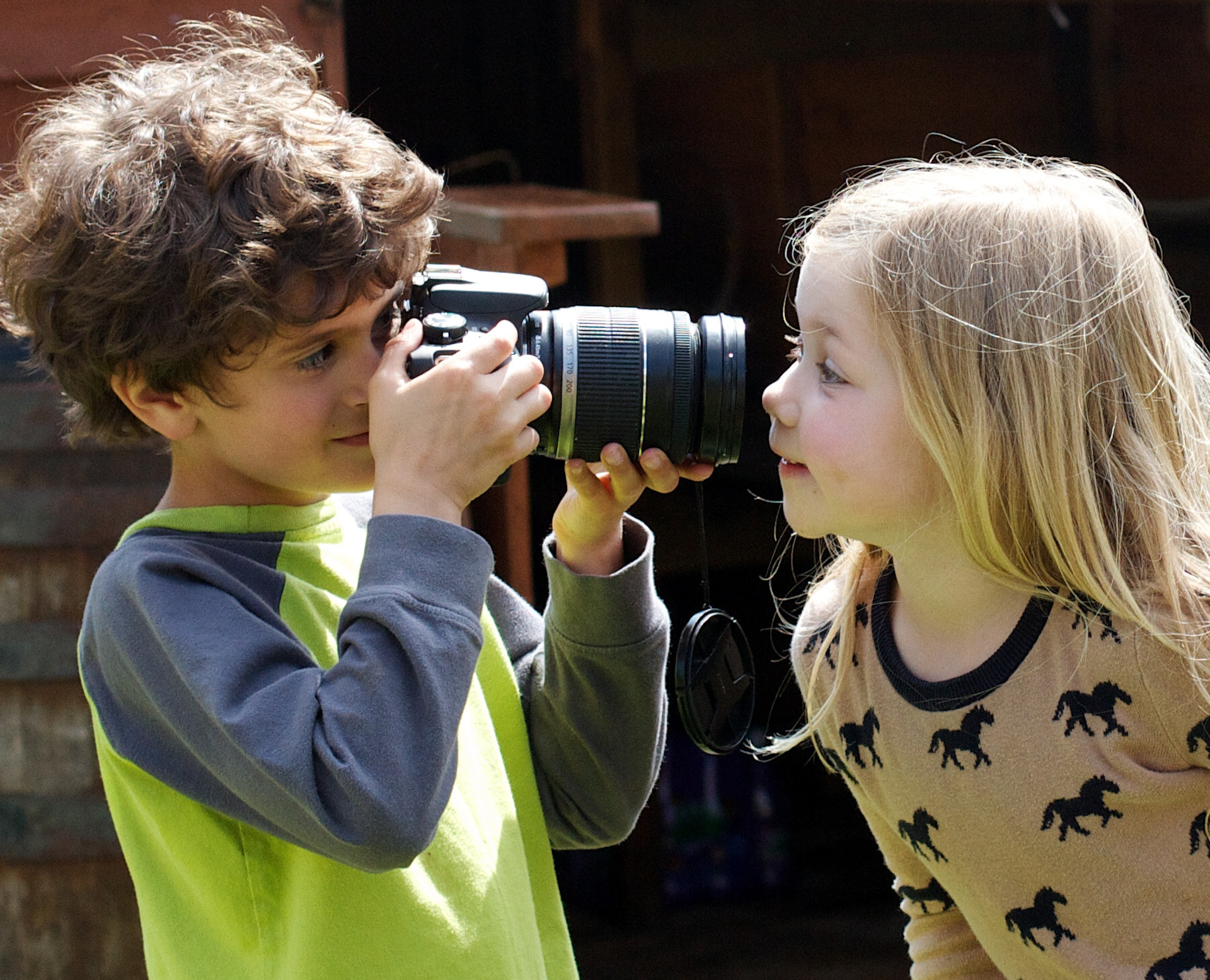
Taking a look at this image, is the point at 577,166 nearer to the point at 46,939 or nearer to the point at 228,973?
the point at 46,939

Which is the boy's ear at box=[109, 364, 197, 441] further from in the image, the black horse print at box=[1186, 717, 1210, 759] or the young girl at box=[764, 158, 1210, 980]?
the black horse print at box=[1186, 717, 1210, 759]

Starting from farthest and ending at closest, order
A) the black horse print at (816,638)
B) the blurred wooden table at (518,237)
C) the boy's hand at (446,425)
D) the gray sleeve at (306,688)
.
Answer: the blurred wooden table at (518,237) < the black horse print at (816,638) < the boy's hand at (446,425) < the gray sleeve at (306,688)

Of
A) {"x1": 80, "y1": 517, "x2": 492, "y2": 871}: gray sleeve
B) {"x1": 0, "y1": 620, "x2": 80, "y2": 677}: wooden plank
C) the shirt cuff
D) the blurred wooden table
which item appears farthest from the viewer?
the blurred wooden table

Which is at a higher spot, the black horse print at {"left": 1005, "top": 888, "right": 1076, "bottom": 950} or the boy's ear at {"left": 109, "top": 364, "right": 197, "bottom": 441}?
the boy's ear at {"left": 109, "top": 364, "right": 197, "bottom": 441}

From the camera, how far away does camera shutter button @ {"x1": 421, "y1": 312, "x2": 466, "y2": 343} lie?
4.13 ft

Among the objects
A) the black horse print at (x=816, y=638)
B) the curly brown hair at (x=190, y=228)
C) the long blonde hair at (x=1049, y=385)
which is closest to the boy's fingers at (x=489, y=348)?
the curly brown hair at (x=190, y=228)

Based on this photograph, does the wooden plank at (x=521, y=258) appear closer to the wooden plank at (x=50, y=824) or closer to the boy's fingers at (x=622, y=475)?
the boy's fingers at (x=622, y=475)

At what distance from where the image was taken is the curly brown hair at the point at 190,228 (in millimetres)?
1187

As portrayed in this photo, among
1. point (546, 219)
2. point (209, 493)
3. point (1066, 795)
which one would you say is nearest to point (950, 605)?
point (1066, 795)

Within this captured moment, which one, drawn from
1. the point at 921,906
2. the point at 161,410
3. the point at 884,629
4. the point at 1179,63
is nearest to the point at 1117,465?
the point at 884,629

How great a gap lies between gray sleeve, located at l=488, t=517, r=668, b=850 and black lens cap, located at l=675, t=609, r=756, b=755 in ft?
0.10

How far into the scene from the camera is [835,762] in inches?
60.4

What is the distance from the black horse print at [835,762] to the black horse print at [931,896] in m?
0.13

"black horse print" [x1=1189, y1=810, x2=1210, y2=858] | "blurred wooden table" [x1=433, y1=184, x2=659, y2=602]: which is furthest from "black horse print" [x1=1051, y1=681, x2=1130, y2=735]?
"blurred wooden table" [x1=433, y1=184, x2=659, y2=602]
